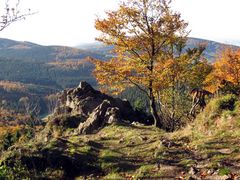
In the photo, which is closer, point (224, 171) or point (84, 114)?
point (224, 171)

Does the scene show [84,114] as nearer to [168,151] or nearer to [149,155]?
[149,155]

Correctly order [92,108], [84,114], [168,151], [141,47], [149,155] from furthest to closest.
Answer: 1. [92,108]
2. [84,114]
3. [141,47]
4. [149,155]
5. [168,151]

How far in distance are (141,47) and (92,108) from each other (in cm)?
1511

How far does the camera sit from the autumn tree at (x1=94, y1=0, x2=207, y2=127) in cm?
2477

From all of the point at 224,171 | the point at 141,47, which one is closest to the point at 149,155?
the point at 224,171

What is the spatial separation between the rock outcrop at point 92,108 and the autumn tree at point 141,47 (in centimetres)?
355

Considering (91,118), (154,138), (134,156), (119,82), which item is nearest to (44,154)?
(134,156)

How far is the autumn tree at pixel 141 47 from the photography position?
81.3 feet

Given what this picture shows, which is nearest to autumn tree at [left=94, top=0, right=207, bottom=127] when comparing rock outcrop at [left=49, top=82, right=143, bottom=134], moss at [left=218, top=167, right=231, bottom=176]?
rock outcrop at [left=49, top=82, right=143, bottom=134]

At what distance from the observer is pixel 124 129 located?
77.8 ft

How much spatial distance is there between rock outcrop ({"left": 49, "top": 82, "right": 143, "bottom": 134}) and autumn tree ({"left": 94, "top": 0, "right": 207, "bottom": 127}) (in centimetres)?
355

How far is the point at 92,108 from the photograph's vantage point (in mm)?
38750

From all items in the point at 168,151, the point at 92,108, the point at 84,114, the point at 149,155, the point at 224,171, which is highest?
the point at 224,171

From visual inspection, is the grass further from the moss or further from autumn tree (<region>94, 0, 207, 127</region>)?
autumn tree (<region>94, 0, 207, 127</region>)
